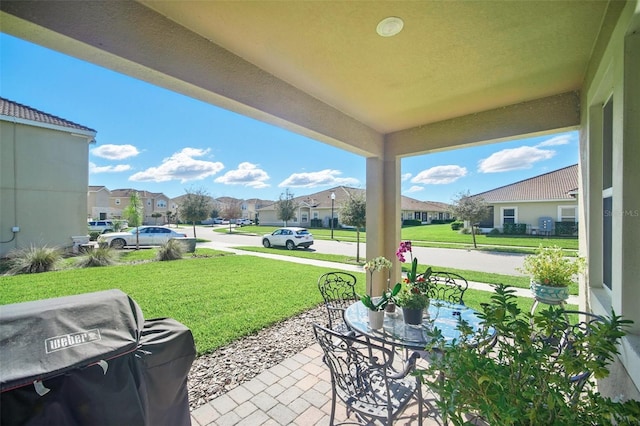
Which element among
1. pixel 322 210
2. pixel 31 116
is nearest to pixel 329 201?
pixel 322 210

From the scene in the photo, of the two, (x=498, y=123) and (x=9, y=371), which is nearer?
(x=9, y=371)

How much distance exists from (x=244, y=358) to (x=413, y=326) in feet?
6.59

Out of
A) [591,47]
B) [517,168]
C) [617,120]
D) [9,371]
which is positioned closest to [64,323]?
[9,371]

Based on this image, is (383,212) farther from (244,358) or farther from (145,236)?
(145,236)

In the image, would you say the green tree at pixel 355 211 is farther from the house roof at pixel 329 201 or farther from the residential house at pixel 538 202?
the house roof at pixel 329 201

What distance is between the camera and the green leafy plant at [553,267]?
295cm

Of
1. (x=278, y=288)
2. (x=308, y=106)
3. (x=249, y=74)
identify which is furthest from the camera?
(x=278, y=288)

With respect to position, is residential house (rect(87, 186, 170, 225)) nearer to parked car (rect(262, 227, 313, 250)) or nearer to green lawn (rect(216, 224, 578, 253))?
parked car (rect(262, 227, 313, 250))

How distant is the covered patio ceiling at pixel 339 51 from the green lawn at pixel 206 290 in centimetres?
296

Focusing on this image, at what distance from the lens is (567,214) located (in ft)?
54.7

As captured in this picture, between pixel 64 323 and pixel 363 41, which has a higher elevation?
pixel 363 41

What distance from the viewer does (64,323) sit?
51.9 inches

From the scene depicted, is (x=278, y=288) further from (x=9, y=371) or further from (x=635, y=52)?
(x=635, y=52)

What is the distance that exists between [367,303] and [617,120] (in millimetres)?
2108
